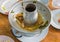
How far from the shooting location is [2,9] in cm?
103

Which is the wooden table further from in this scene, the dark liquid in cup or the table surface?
the dark liquid in cup

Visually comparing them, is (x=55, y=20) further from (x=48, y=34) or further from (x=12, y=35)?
(x=12, y=35)

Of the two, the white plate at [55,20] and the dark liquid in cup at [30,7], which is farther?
the white plate at [55,20]

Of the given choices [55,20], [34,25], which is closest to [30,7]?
[34,25]

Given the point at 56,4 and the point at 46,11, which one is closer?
the point at 46,11

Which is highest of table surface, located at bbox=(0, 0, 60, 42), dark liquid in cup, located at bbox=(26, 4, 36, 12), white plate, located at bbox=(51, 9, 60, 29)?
dark liquid in cup, located at bbox=(26, 4, 36, 12)

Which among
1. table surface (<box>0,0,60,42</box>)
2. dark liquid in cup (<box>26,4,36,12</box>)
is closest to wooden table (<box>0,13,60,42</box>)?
table surface (<box>0,0,60,42</box>)

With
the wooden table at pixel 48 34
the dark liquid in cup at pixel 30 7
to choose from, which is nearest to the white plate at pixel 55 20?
the wooden table at pixel 48 34

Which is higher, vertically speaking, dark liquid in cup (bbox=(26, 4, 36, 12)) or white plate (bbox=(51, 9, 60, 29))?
dark liquid in cup (bbox=(26, 4, 36, 12))

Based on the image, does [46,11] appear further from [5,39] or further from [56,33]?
[5,39]

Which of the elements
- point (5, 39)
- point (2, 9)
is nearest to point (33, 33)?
point (5, 39)

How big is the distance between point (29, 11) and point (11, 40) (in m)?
0.18

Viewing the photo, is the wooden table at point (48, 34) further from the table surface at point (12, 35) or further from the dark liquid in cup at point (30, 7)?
the dark liquid in cup at point (30, 7)

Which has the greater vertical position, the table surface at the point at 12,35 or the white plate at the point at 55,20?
the white plate at the point at 55,20
